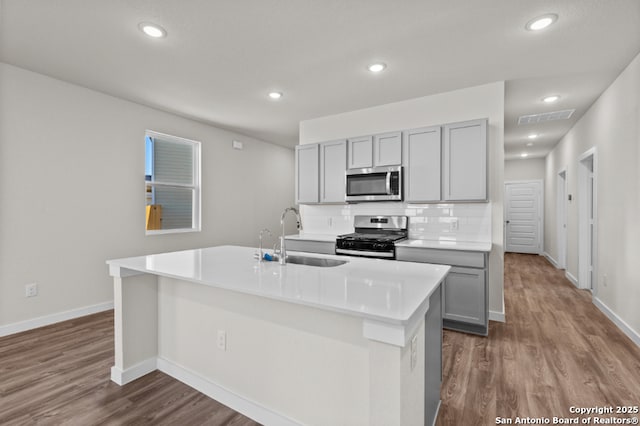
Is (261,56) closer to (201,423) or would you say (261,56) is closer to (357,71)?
(357,71)

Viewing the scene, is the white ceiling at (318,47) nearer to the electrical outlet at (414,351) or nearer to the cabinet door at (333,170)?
the cabinet door at (333,170)

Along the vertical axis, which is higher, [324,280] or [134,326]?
[324,280]

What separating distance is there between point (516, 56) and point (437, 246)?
1.91m

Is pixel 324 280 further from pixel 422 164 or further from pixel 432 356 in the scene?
pixel 422 164

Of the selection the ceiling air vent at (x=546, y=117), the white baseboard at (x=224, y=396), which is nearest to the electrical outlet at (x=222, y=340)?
the white baseboard at (x=224, y=396)

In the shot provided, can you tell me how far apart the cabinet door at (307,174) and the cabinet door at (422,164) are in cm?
133

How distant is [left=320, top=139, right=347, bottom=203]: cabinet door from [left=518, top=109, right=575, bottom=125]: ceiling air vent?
2973 millimetres

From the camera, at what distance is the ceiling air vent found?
14.9 ft

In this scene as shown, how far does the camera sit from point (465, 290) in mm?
3078

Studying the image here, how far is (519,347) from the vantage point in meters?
2.80

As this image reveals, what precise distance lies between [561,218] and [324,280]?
6.81 metres

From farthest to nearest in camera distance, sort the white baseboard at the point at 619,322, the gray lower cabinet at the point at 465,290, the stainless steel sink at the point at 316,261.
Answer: the gray lower cabinet at the point at 465,290 < the white baseboard at the point at 619,322 < the stainless steel sink at the point at 316,261

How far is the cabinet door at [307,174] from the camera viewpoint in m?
4.46

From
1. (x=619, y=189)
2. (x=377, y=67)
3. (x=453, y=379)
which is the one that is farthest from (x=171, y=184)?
(x=619, y=189)
